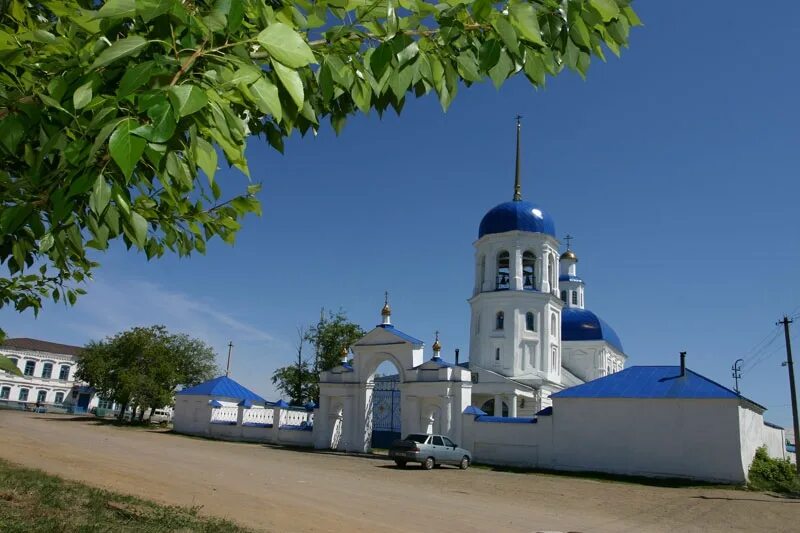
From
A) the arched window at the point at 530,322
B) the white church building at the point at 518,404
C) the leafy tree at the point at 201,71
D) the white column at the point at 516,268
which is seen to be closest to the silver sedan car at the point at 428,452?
the white church building at the point at 518,404

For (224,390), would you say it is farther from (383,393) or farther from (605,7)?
(605,7)

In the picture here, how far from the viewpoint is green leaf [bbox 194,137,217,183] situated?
69.4 inches

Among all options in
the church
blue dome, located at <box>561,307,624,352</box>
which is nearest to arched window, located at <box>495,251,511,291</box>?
the church

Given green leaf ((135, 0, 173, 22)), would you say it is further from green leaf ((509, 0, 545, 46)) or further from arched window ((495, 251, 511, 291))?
arched window ((495, 251, 511, 291))

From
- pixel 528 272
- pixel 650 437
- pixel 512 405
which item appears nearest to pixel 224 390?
pixel 512 405

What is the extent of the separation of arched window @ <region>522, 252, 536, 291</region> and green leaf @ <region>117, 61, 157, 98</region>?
33.0 meters

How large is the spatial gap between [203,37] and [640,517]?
1304 centimetres

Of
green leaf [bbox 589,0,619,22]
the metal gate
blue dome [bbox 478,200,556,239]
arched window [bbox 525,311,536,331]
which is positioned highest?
blue dome [bbox 478,200,556,239]

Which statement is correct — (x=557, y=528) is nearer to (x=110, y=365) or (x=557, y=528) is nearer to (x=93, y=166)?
(x=93, y=166)

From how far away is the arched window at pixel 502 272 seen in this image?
3419 cm

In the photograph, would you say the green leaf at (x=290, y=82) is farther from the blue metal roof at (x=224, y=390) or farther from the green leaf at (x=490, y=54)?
the blue metal roof at (x=224, y=390)

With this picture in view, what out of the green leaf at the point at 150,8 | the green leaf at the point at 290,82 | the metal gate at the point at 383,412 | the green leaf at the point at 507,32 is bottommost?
the metal gate at the point at 383,412

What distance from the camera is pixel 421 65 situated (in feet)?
7.20

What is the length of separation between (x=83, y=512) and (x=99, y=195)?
7.24 metres
